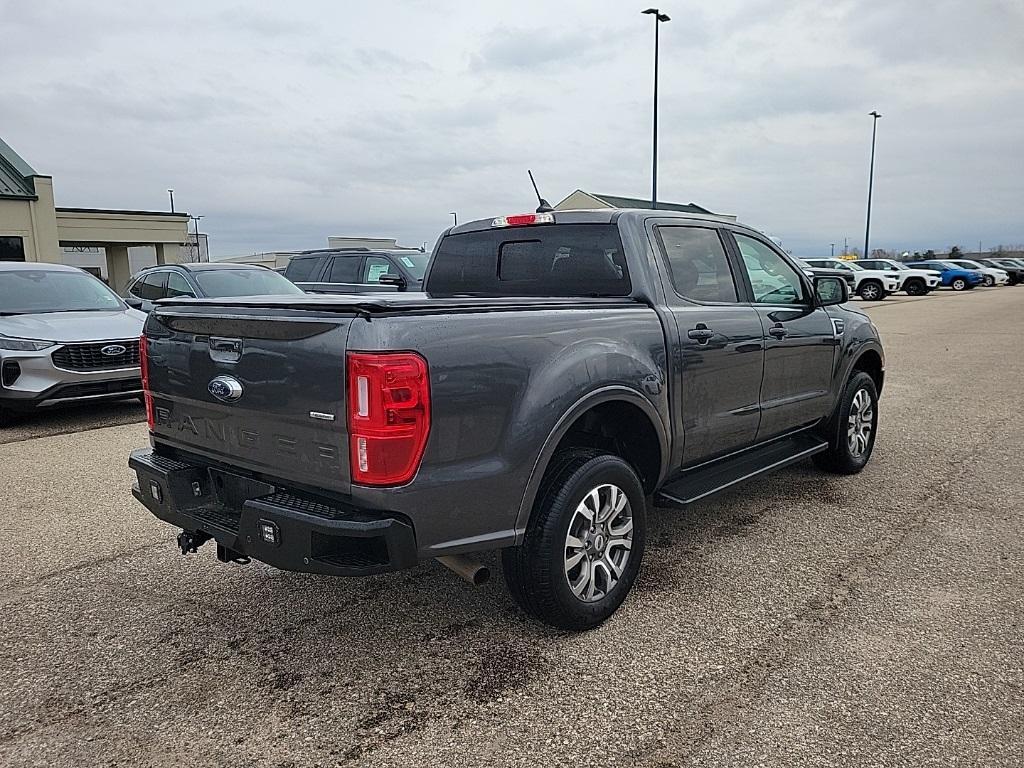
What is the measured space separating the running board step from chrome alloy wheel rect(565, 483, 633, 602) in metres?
0.51

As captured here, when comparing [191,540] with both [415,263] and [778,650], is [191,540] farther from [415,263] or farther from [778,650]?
[415,263]

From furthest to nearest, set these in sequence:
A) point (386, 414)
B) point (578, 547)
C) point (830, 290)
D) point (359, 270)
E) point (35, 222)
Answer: point (35, 222)
point (359, 270)
point (830, 290)
point (578, 547)
point (386, 414)

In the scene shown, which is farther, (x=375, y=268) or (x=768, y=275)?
(x=375, y=268)

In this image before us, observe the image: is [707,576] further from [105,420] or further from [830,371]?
[105,420]

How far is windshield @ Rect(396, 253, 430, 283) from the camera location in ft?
41.1

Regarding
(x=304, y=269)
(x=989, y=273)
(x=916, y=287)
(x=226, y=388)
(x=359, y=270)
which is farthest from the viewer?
(x=989, y=273)

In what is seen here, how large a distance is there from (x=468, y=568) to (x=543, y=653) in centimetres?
51

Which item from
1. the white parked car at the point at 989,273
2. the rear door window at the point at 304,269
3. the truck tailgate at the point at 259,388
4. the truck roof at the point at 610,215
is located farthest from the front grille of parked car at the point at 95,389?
the white parked car at the point at 989,273

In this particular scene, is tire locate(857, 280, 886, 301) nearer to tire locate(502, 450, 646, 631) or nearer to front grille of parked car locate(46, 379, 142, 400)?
front grille of parked car locate(46, 379, 142, 400)

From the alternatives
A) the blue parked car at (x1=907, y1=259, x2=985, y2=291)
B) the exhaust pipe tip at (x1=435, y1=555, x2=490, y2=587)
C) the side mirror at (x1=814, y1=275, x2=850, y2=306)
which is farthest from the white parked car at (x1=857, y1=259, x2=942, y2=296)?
the exhaust pipe tip at (x1=435, y1=555, x2=490, y2=587)

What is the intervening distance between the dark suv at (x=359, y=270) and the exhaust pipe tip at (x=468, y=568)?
359 inches

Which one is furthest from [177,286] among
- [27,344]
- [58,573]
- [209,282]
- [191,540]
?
[191,540]

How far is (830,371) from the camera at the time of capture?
17.7 ft

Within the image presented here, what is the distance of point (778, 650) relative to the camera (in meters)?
3.28
